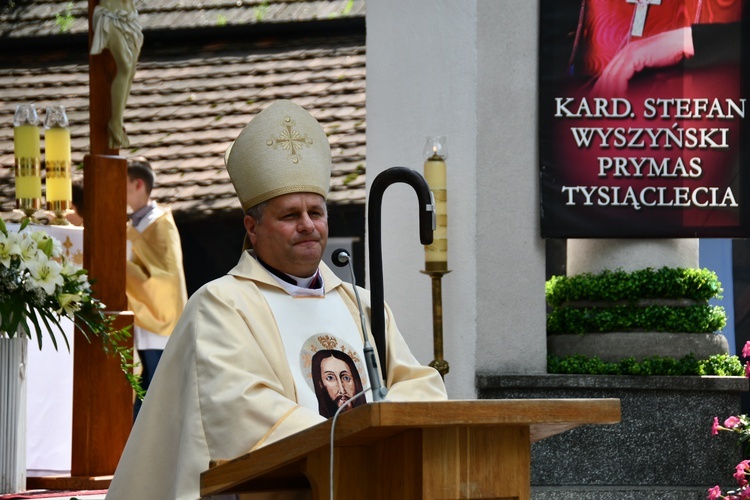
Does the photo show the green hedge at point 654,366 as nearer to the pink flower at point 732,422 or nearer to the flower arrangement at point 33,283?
the pink flower at point 732,422

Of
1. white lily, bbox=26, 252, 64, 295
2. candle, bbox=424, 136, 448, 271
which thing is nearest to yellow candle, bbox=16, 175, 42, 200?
white lily, bbox=26, 252, 64, 295

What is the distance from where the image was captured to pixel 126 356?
5719 mm

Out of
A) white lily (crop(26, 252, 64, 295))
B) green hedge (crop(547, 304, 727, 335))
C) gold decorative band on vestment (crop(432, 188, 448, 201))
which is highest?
gold decorative band on vestment (crop(432, 188, 448, 201))

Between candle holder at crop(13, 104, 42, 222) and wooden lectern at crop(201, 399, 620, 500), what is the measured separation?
3.70 metres

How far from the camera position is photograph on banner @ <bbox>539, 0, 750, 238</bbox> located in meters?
6.99

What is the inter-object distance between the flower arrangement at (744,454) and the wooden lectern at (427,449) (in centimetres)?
298

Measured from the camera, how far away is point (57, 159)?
6414 mm

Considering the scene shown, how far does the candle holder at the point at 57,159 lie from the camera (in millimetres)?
6402

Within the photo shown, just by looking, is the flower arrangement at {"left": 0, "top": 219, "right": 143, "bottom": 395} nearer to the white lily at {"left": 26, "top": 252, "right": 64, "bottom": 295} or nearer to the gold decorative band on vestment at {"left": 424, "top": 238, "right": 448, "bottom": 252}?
the white lily at {"left": 26, "top": 252, "right": 64, "bottom": 295}

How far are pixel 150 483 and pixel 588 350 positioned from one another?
3748 mm

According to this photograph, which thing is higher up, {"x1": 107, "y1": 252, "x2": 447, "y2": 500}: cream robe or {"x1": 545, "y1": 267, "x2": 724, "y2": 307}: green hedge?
{"x1": 545, "y1": 267, "x2": 724, "y2": 307}: green hedge

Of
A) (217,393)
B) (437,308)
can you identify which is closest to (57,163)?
(437,308)

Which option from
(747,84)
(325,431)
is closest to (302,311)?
(325,431)

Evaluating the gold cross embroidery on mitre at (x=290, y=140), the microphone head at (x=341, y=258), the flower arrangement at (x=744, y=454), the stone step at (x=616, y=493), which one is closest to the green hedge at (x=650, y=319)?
the flower arrangement at (x=744, y=454)
